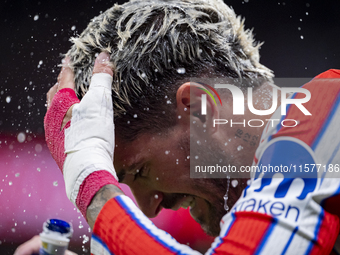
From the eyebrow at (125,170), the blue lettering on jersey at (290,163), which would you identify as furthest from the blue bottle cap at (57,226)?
the blue lettering on jersey at (290,163)

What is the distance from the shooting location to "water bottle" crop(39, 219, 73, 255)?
0.85 m

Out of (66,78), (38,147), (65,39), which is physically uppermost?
(66,78)

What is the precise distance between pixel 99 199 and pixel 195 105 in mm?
269

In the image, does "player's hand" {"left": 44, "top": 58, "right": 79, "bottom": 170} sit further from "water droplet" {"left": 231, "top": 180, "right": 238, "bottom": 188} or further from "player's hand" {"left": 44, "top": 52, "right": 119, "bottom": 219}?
"water droplet" {"left": 231, "top": 180, "right": 238, "bottom": 188}

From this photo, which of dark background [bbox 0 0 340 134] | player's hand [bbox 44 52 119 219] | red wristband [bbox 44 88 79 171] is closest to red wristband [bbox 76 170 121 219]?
player's hand [bbox 44 52 119 219]

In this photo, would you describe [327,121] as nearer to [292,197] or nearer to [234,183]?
Result: [292,197]

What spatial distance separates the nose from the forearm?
24cm

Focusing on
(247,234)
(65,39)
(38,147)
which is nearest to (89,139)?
(247,234)

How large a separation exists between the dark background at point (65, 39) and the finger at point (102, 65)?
0.72 meters

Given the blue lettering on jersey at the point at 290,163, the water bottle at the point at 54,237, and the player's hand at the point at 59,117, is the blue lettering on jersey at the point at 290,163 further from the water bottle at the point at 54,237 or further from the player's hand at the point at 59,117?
the water bottle at the point at 54,237

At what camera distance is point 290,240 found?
0.44 meters

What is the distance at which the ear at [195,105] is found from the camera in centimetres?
72

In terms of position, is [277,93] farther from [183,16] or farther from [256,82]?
[183,16]

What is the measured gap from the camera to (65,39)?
60.4 inches
